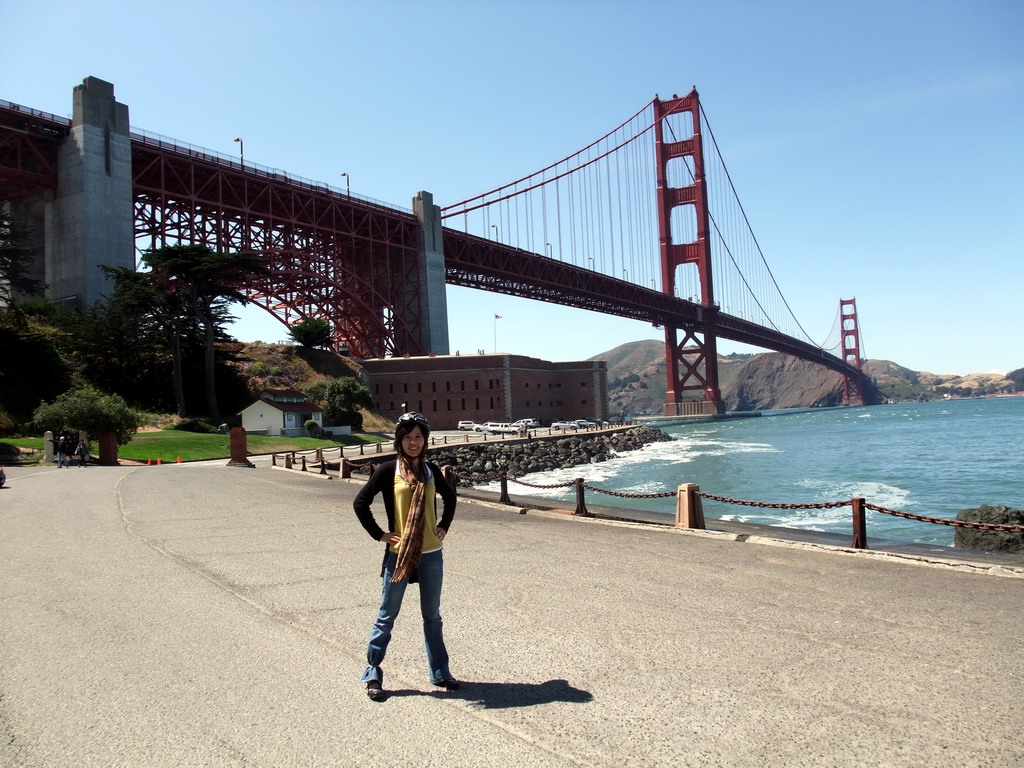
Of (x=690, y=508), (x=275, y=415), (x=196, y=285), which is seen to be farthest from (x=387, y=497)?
(x=196, y=285)

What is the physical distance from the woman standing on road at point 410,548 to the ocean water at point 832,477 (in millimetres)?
12818

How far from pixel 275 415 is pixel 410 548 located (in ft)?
150

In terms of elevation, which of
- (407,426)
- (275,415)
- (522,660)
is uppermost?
(275,415)

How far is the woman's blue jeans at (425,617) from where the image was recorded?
4.62 meters

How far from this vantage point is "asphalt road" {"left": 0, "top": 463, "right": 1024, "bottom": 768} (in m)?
3.90

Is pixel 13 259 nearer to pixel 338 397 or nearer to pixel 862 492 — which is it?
pixel 338 397

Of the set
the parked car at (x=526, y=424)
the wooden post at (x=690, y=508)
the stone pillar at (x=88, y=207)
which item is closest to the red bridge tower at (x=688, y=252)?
the parked car at (x=526, y=424)

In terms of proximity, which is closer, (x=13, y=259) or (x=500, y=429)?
(x=13, y=259)

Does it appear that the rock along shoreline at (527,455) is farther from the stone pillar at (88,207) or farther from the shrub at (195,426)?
the stone pillar at (88,207)

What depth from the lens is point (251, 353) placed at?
6366cm

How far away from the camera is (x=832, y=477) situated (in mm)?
34875

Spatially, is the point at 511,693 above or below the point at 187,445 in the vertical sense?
below

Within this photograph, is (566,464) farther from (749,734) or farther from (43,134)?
(749,734)

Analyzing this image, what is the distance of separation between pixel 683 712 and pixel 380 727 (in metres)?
1.69
